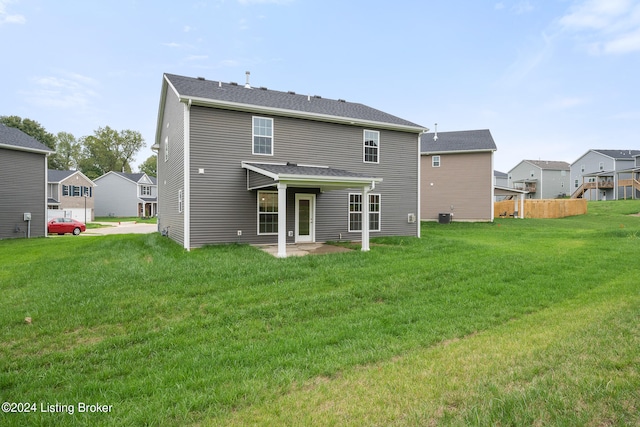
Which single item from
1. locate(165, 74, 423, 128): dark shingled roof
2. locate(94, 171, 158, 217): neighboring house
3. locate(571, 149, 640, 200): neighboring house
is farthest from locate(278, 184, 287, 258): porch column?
locate(571, 149, 640, 200): neighboring house

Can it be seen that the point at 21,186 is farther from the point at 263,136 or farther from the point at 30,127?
the point at 30,127

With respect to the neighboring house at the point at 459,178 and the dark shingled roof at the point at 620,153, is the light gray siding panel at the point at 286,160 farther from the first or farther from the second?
the dark shingled roof at the point at 620,153

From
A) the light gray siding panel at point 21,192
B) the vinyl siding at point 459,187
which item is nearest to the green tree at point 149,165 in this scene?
the light gray siding panel at point 21,192

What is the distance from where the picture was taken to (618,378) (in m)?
2.98

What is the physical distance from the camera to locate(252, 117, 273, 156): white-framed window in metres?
13.3

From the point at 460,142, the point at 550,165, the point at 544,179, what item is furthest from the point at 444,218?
the point at 550,165

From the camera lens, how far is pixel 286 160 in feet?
45.3

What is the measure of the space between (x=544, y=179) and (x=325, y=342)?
6018 cm

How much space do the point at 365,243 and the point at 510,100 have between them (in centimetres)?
1560

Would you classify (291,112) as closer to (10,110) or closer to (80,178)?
(80,178)

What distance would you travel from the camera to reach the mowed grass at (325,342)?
2.81m

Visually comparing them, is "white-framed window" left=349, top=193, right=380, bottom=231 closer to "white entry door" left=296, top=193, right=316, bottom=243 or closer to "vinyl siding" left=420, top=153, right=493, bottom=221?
"white entry door" left=296, top=193, right=316, bottom=243

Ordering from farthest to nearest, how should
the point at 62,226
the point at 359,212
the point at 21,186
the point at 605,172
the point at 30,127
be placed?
the point at 30,127 → the point at 605,172 → the point at 62,226 → the point at 21,186 → the point at 359,212

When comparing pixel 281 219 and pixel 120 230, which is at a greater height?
pixel 281 219
